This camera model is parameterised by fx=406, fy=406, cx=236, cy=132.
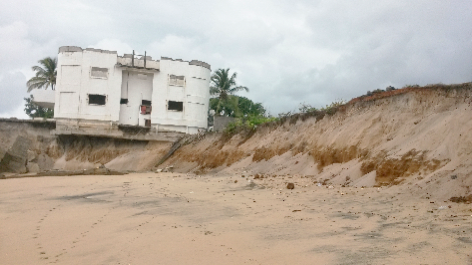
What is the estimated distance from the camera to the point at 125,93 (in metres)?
34.0

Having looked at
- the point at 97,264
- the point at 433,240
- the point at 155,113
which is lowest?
the point at 97,264

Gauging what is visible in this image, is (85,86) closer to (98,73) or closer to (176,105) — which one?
(98,73)

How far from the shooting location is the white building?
32531mm

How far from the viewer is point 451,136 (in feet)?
27.9

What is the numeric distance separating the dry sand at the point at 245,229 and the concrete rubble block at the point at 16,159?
11.7m

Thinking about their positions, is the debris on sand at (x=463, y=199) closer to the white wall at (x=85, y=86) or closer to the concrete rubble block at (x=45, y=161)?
the concrete rubble block at (x=45, y=161)

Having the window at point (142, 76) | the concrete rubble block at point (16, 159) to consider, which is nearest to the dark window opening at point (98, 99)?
the window at point (142, 76)

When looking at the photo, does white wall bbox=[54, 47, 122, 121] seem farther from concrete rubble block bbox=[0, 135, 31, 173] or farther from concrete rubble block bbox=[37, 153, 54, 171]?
concrete rubble block bbox=[0, 135, 31, 173]

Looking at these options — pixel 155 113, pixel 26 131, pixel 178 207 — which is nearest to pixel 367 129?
pixel 178 207

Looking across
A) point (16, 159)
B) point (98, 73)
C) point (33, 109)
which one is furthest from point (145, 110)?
point (33, 109)

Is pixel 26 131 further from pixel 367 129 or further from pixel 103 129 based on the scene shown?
pixel 367 129

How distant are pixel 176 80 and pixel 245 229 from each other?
97.7 feet

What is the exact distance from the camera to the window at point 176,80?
3394 centimetres

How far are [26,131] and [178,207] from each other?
31254mm
